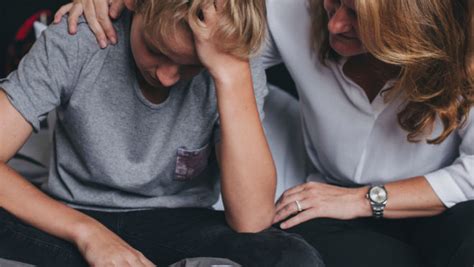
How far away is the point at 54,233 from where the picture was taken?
138 centimetres

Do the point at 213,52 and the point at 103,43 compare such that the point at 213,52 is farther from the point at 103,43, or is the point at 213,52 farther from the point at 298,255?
the point at 298,255

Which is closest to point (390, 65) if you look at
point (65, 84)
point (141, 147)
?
point (141, 147)

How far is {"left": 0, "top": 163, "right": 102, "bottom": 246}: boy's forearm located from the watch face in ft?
1.90

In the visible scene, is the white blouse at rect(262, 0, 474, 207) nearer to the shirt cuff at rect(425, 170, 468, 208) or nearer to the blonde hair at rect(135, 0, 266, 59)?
the shirt cuff at rect(425, 170, 468, 208)

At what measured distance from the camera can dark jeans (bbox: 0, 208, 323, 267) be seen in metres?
1.31

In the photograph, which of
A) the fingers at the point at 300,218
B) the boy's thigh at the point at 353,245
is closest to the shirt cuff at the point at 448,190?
the boy's thigh at the point at 353,245

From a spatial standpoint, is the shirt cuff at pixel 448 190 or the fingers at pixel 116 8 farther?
the shirt cuff at pixel 448 190

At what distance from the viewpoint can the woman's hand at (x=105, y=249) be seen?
1306 mm

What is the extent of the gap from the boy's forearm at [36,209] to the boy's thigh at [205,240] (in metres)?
0.12

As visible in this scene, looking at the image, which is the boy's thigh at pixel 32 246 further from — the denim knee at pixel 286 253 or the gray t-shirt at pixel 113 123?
the denim knee at pixel 286 253

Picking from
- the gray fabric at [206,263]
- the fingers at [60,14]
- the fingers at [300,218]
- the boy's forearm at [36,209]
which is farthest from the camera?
the fingers at [300,218]

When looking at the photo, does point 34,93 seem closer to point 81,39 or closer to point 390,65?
point 81,39

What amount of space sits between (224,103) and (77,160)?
0.33 m

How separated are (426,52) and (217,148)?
1.46 ft
